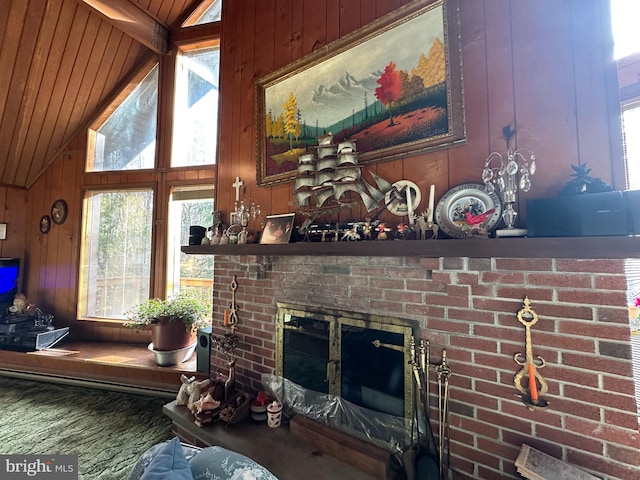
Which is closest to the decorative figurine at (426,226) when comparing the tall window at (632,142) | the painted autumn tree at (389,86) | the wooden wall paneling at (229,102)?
the painted autumn tree at (389,86)

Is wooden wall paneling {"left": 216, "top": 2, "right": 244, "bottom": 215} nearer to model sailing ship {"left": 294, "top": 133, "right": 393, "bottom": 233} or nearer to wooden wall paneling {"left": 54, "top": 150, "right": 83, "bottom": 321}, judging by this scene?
model sailing ship {"left": 294, "top": 133, "right": 393, "bottom": 233}

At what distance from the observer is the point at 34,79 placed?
3287 mm

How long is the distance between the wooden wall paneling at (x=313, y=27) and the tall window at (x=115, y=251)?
2695mm

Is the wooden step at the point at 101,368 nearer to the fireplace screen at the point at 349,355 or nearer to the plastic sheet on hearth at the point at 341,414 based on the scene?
the plastic sheet on hearth at the point at 341,414

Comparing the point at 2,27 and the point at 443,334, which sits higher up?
the point at 2,27

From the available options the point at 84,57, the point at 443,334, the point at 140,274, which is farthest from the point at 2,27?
the point at 443,334

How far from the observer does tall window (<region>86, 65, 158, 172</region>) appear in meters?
3.82

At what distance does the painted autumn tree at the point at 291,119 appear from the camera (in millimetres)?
2154

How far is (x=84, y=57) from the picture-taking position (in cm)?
344

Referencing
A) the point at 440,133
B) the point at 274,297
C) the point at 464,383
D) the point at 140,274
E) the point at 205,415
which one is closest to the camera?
the point at 464,383

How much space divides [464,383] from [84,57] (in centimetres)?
480

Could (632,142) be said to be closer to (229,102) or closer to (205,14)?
(229,102)

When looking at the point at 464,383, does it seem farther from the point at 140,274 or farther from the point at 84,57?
the point at 84,57

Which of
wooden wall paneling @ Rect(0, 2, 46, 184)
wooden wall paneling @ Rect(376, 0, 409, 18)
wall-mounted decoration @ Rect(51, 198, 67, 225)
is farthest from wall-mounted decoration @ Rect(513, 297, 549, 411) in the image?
wall-mounted decoration @ Rect(51, 198, 67, 225)
